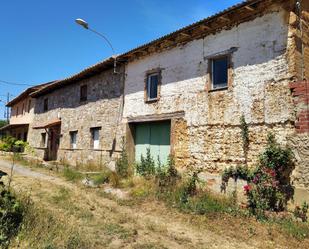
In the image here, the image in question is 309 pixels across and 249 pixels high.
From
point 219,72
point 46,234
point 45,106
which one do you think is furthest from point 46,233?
point 45,106

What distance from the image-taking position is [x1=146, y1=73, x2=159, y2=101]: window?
11172 mm

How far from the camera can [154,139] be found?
1117cm

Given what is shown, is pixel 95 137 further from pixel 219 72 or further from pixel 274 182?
pixel 274 182

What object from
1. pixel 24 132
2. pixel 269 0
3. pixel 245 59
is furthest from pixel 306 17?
pixel 24 132

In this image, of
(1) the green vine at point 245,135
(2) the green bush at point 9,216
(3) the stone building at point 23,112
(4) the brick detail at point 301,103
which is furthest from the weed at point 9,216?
(3) the stone building at point 23,112

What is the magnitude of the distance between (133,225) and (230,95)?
4398mm

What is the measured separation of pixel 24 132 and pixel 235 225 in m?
23.2

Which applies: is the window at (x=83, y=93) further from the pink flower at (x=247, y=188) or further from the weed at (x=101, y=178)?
the pink flower at (x=247, y=188)

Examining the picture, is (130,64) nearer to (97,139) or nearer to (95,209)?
(97,139)

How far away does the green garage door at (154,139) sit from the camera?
10625 millimetres

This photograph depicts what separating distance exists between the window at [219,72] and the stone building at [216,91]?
3 cm

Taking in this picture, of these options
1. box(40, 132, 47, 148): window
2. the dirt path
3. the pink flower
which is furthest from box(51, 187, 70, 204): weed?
box(40, 132, 47, 148): window

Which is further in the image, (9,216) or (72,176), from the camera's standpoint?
(72,176)

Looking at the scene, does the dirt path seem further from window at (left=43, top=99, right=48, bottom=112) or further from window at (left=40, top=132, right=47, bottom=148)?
window at (left=43, top=99, right=48, bottom=112)
